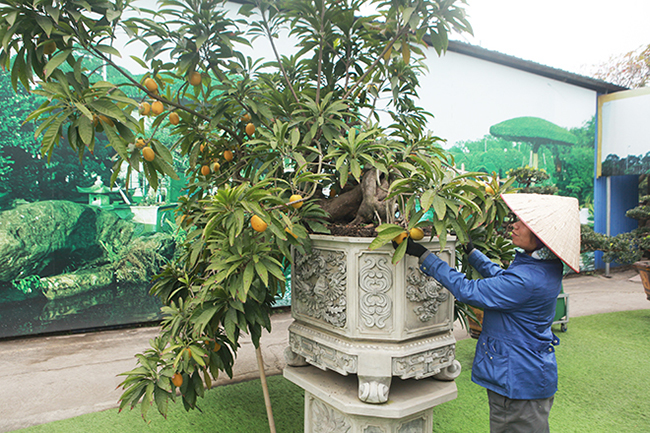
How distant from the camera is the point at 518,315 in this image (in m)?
1.35

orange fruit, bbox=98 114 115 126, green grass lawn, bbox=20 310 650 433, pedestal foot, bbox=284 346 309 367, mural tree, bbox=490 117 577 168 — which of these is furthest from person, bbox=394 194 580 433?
mural tree, bbox=490 117 577 168

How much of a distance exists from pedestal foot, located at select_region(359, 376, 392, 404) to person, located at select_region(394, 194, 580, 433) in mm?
361

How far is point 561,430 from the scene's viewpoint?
6.84 feet

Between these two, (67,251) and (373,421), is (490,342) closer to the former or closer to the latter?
(373,421)

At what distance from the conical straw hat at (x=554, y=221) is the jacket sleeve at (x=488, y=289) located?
162mm

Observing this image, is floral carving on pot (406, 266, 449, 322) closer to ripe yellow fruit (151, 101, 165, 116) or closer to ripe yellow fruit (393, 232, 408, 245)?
ripe yellow fruit (393, 232, 408, 245)

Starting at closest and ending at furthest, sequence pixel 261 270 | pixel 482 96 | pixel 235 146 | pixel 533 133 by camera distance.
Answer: pixel 261 270 < pixel 235 146 < pixel 482 96 < pixel 533 133

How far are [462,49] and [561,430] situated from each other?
521 cm

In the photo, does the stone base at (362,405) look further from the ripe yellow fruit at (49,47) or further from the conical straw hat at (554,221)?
the ripe yellow fruit at (49,47)

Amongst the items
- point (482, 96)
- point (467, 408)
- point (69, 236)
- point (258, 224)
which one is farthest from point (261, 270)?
point (482, 96)

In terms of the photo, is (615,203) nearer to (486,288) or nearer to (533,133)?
(533,133)

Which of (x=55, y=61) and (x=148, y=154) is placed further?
(x=148, y=154)

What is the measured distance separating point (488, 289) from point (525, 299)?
123 millimetres

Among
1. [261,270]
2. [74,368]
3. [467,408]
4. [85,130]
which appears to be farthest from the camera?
[74,368]
